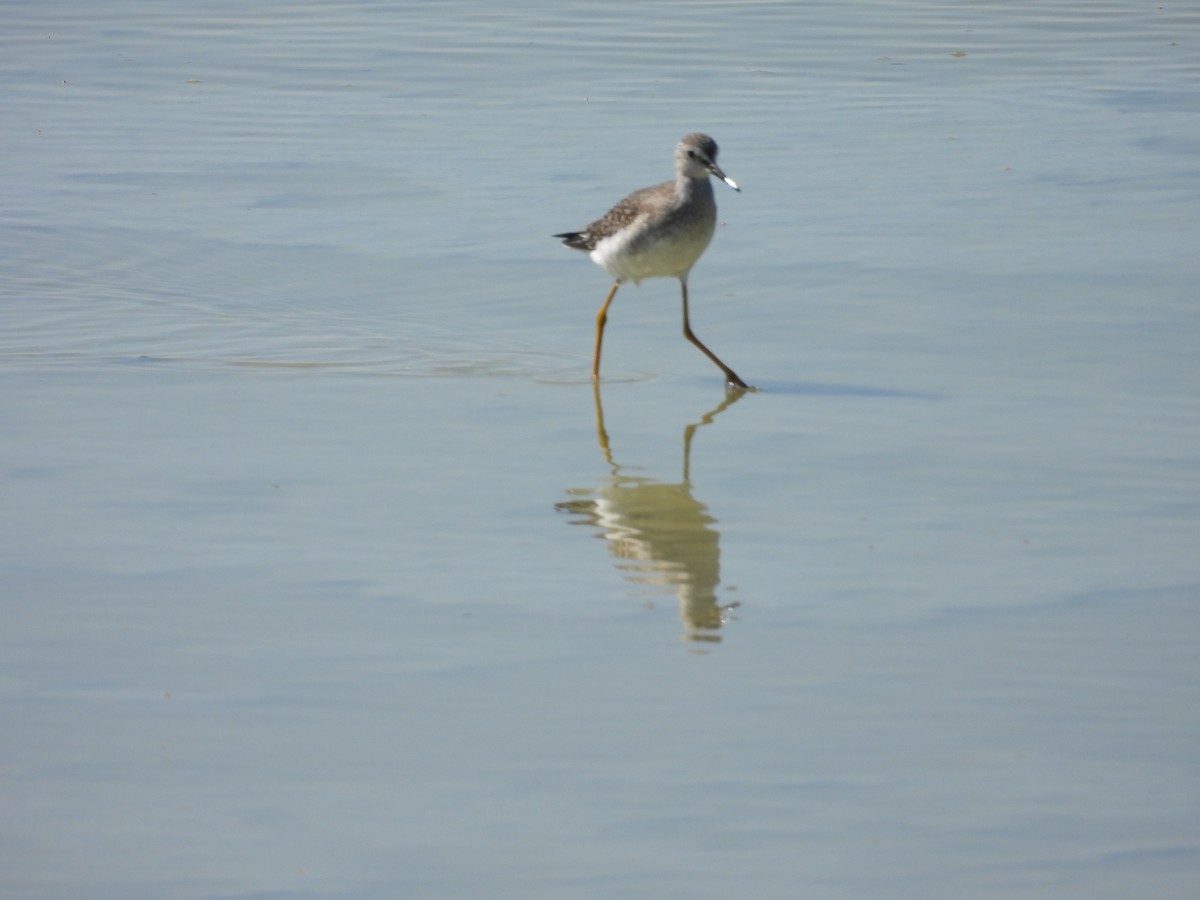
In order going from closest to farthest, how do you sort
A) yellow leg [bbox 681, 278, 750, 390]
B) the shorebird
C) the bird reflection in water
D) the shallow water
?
the shallow water → the bird reflection in water → yellow leg [bbox 681, 278, 750, 390] → the shorebird

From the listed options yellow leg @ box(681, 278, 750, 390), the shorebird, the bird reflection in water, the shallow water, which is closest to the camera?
the shallow water

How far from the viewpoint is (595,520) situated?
5.74 meters

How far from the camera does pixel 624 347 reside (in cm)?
Result: 822

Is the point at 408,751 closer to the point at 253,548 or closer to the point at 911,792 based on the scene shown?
the point at 911,792

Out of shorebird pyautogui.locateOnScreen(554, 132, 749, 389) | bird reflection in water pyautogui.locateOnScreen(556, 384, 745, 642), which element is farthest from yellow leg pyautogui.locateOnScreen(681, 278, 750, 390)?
bird reflection in water pyautogui.locateOnScreen(556, 384, 745, 642)

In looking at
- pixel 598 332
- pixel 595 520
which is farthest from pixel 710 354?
pixel 595 520

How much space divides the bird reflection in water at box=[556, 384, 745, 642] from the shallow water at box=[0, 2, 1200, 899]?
0.03m

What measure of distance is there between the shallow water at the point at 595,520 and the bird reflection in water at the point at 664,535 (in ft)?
0.08

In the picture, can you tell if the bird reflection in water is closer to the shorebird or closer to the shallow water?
the shallow water

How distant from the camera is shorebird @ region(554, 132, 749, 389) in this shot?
25.5 ft

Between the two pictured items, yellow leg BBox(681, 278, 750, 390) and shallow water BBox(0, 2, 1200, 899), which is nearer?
shallow water BBox(0, 2, 1200, 899)

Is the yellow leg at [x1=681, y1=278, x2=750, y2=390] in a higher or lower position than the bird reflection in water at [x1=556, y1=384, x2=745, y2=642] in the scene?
higher

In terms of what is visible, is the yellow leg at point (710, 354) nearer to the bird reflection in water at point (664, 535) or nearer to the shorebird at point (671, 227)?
the shorebird at point (671, 227)

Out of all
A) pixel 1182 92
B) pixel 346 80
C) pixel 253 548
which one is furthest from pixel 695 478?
pixel 346 80
